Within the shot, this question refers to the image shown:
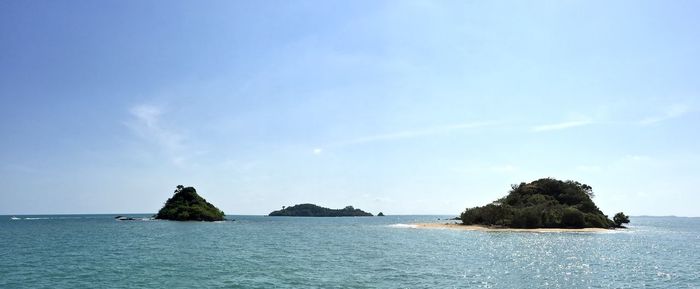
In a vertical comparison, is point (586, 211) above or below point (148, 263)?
above

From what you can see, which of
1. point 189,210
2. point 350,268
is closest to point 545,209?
point 350,268

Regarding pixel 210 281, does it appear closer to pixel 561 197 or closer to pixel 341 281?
pixel 341 281

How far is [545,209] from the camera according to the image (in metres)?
131

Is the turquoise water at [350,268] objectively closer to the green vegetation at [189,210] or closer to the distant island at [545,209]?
the distant island at [545,209]

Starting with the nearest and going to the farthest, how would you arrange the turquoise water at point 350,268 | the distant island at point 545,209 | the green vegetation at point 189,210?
the turquoise water at point 350,268
the distant island at point 545,209
the green vegetation at point 189,210

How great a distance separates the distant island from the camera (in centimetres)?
12738

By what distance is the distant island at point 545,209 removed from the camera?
418 feet

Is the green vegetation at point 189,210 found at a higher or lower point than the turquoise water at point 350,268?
higher

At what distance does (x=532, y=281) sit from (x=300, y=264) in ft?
71.4

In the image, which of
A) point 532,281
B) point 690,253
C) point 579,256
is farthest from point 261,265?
point 690,253

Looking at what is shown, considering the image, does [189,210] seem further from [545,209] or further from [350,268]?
[350,268]

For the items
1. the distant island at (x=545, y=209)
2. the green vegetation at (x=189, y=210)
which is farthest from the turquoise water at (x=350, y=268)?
the green vegetation at (x=189, y=210)

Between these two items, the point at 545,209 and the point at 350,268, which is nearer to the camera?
the point at 350,268

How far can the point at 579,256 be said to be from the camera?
185ft
